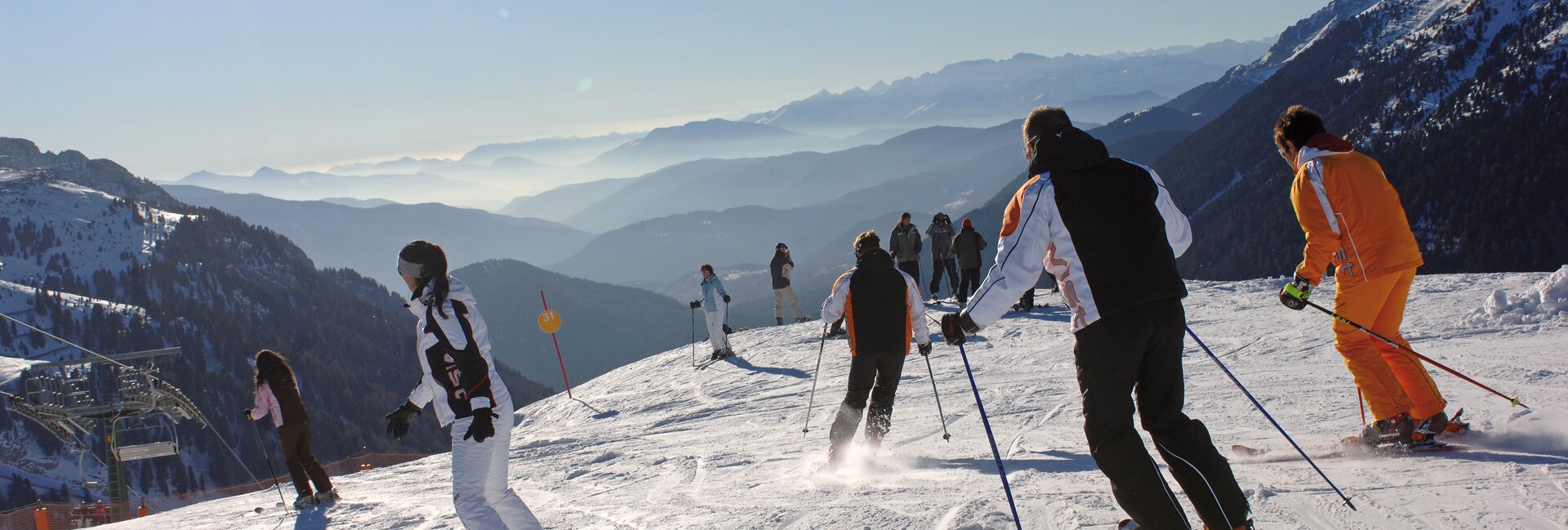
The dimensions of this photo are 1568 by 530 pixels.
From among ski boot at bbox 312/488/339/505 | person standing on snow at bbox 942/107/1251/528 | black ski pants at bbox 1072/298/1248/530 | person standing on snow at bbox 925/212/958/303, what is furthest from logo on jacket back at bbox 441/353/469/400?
person standing on snow at bbox 925/212/958/303

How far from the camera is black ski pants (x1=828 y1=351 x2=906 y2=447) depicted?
6.50 meters

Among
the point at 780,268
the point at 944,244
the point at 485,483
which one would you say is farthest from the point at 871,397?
the point at 944,244

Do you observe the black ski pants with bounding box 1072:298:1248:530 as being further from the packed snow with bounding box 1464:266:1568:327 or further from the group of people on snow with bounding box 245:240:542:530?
the packed snow with bounding box 1464:266:1568:327

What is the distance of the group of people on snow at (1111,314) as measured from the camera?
10.7 feet

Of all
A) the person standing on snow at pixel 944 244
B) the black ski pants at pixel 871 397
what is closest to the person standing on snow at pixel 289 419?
the black ski pants at pixel 871 397

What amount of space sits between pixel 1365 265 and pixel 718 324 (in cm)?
1273

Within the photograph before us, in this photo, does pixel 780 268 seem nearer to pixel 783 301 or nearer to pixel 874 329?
pixel 783 301

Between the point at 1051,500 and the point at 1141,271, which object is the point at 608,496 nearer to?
the point at 1051,500

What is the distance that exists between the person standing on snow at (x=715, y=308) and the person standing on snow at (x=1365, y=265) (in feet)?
38.3

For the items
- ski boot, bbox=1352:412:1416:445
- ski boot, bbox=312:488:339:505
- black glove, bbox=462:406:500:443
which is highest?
black glove, bbox=462:406:500:443

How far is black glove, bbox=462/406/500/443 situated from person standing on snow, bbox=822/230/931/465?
9.15ft

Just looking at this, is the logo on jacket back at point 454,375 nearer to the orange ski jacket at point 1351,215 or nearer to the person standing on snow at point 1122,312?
the person standing on snow at point 1122,312

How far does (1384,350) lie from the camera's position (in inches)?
189

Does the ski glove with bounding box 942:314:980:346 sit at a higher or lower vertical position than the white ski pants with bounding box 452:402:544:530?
higher
